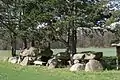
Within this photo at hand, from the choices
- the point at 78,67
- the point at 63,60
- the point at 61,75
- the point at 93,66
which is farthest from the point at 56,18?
the point at 61,75

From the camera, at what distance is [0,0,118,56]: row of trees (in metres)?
17.9

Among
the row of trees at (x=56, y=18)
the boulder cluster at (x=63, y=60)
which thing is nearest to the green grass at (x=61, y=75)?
the boulder cluster at (x=63, y=60)

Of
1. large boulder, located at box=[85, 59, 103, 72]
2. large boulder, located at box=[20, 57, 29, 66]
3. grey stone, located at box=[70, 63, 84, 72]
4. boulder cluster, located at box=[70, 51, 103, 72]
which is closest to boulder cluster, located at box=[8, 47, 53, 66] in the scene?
large boulder, located at box=[20, 57, 29, 66]

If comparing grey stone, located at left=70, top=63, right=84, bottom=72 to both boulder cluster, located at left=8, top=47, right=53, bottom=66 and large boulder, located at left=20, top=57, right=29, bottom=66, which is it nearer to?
boulder cluster, located at left=8, top=47, right=53, bottom=66

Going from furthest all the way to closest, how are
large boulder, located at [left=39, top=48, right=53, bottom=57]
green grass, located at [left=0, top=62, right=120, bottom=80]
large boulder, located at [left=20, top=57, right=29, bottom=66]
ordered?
large boulder, located at [left=39, top=48, right=53, bottom=57], large boulder, located at [left=20, top=57, right=29, bottom=66], green grass, located at [left=0, top=62, right=120, bottom=80]

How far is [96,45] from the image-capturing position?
35969mm

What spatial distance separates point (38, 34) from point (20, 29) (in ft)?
5.64

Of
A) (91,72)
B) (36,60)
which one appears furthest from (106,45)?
(91,72)

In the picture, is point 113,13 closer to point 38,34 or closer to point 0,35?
point 38,34

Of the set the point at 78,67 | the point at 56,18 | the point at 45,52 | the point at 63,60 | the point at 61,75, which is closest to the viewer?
the point at 61,75

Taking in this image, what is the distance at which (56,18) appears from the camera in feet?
63.5

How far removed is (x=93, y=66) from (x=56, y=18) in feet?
14.8

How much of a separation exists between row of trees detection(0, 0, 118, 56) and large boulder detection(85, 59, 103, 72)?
2.59 metres

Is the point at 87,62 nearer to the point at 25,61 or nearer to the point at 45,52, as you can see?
the point at 45,52
